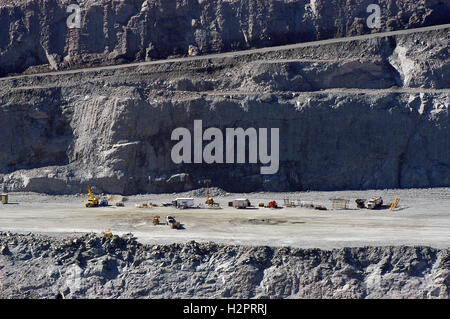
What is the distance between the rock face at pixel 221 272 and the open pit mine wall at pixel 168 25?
944 inches

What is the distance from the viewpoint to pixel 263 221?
98.7 feet

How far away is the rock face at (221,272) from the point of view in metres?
22.4

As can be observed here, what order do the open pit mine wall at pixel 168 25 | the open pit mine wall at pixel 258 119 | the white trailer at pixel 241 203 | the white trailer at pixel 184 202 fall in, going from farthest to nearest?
the open pit mine wall at pixel 168 25 → the open pit mine wall at pixel 258 119 → the white trailer at pixel 184 202 → the white trailer at pixel 241 203

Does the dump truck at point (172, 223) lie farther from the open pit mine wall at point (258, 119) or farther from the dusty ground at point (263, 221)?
the open pit mine wall at point (258, 119)

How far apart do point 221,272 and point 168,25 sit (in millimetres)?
27262

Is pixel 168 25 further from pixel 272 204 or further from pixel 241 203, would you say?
pixel 272 204

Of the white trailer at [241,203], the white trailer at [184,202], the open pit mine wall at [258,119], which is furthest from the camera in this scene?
the open pit mine wall at [258,119]

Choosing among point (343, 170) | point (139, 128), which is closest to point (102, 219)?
point (139, 128)

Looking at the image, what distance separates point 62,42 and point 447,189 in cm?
2866

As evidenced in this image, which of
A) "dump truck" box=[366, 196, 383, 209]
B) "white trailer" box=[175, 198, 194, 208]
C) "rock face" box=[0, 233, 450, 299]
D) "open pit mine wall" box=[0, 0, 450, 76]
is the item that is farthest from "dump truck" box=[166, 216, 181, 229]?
"open pit mine wall" box=[0, 0, 450, 76]

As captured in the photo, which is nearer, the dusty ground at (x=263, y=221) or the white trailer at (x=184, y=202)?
the dusty ground at (x=263, y=221)

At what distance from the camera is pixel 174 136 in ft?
129

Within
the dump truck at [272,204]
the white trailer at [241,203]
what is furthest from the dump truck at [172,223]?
the dump truck at [272,204]

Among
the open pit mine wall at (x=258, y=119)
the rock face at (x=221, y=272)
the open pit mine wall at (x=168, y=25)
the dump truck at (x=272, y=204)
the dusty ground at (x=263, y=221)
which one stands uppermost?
the open pit mine wall at (x=168, y=25)
